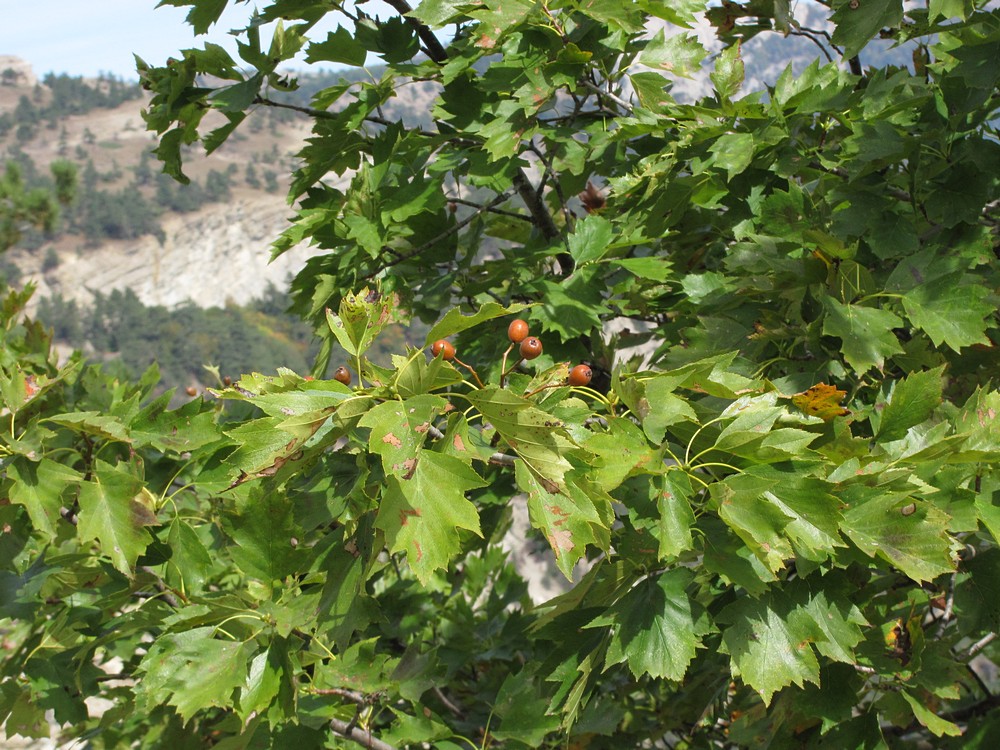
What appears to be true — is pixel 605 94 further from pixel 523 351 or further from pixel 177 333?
pixel 177 333

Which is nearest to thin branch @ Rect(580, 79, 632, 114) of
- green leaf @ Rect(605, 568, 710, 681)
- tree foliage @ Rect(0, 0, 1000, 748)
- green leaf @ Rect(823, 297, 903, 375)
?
tree foliage @ Rect(0, 0, 1000, 748)

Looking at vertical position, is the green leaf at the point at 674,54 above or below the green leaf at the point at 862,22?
below

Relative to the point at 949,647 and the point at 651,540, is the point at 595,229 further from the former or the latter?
the point at 949,647

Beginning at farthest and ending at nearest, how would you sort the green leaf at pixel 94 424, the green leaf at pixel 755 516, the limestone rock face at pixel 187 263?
1. the limestone rock face at pixel 187 263
2. the green leaf at pixel 94 424
3. the green leaf at pixel 755 516

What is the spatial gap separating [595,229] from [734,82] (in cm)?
60

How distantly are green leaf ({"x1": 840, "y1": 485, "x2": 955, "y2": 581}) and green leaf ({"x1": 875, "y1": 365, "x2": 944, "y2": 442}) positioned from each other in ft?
0.85

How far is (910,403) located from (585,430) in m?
0.70

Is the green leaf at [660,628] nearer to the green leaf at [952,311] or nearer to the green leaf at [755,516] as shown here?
the green leaf at [755,516]

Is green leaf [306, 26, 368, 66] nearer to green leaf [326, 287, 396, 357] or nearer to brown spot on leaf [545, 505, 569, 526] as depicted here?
green leaf [326, 287, 396, 357]

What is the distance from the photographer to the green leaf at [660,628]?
61.4 inches

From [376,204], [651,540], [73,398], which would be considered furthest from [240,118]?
[651,540]

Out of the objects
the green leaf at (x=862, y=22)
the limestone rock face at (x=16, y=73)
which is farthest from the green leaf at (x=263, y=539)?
the limestone rock face at (x=16, y=73)

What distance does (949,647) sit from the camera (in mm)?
1968

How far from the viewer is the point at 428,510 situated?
48.9 inches
